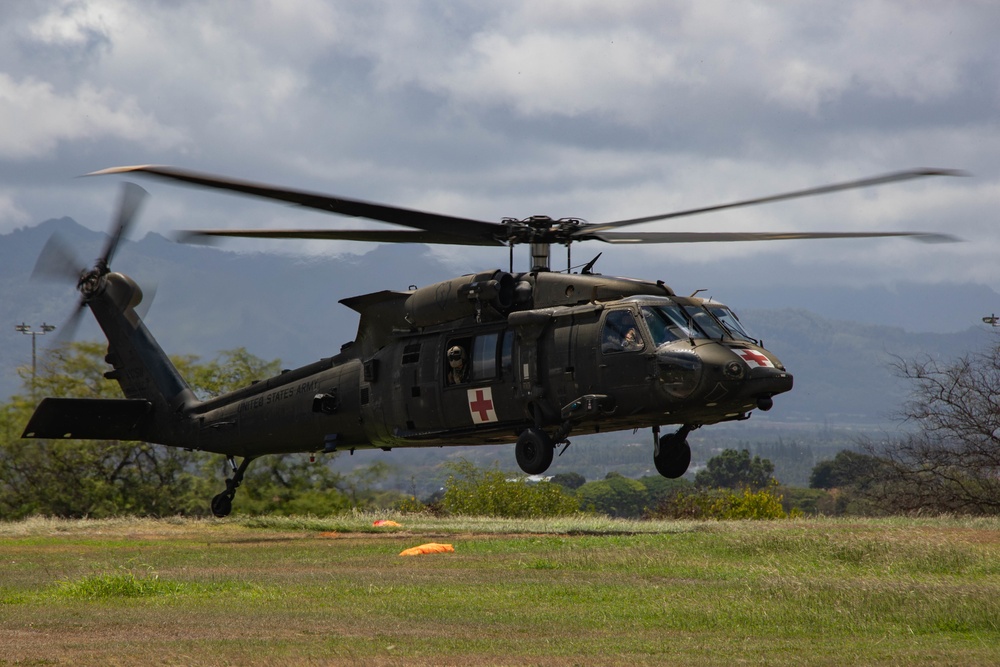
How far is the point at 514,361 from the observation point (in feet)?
72.3

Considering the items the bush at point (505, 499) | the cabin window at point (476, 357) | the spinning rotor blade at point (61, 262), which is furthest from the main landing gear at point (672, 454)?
the bush at point (505, 499)

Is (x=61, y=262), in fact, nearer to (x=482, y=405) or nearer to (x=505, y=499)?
(x=482, y=405)

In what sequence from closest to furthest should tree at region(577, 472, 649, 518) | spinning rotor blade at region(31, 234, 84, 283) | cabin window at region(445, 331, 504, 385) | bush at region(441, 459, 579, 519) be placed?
cabin window at region(445, 331, 504, 385) → spinning rotor blade at region(31, 234, 84, 283) → bush at region(441, 459, 579, 519) → tree at region(577, 472, 649, 518)

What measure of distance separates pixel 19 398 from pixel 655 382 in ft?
106

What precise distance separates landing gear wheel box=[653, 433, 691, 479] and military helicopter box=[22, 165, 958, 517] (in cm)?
3

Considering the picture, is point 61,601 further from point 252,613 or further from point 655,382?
point 655,382

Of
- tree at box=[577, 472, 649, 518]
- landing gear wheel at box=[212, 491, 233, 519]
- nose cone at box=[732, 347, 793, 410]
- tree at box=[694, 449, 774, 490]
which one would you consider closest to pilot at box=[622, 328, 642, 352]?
nose cone at box=[732, 347, 793, 410]

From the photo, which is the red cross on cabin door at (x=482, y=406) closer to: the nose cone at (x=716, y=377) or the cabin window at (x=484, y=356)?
the cabin window at (x=484, y=356)

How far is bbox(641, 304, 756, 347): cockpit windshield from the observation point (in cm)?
2062

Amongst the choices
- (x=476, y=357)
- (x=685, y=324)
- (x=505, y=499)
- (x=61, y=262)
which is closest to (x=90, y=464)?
(x=505, y=499)

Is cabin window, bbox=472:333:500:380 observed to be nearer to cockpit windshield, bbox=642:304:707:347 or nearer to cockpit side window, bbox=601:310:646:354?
cockpit side window, bbox=601:310:646:354

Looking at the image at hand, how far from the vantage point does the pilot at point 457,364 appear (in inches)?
896

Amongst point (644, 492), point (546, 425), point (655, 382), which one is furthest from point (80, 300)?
point (644, 492)

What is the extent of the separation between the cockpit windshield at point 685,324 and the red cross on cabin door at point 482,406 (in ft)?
11.5
